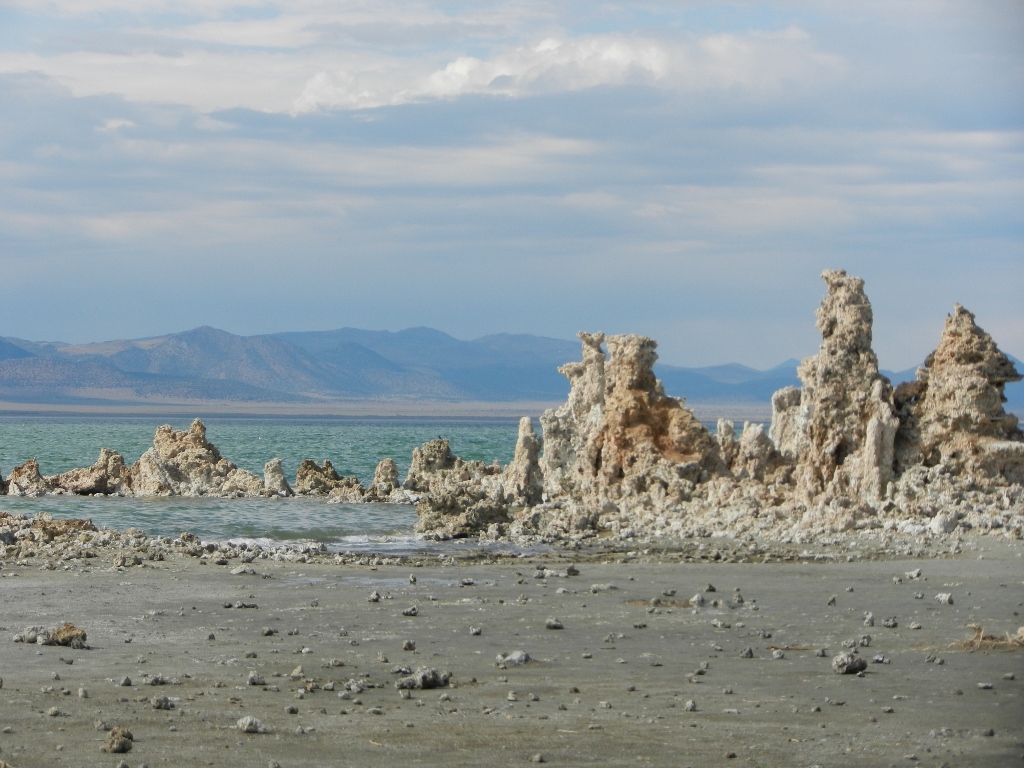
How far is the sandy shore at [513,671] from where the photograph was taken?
9367 mm

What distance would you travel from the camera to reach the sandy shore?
30.7 feet

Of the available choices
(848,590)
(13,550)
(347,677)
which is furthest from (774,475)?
(347,677)

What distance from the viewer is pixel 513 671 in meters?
12.0

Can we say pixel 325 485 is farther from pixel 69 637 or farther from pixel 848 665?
pixel 848 665

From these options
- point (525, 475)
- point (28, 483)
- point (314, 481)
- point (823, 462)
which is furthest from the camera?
point (314, 481)

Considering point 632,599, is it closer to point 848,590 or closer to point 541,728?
point 848,590

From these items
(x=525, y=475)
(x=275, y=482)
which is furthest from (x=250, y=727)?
(x=275, y=482)

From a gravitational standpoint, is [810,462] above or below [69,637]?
above

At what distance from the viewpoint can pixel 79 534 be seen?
22547 millimetres

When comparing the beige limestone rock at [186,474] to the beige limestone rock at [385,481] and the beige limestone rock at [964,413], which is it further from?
the beige limestone rock at [964,413]

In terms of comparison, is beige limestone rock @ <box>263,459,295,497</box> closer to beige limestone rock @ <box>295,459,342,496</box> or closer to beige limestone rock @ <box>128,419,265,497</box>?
beige limestone rock @ <box>128,419,265,497</box>

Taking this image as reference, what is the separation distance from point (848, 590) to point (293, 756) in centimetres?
961

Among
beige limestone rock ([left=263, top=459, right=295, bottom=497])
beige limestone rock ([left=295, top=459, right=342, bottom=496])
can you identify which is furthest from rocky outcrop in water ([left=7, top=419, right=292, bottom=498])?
beige limestone rock ([left=295, top=459, right=342, bottom=496])

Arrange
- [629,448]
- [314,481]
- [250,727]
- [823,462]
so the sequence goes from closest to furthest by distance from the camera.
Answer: [250,727]
[823,462]
[629,448]
[314,481]
